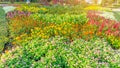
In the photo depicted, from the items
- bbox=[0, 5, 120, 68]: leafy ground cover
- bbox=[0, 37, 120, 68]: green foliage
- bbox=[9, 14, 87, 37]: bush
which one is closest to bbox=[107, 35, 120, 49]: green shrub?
bbox=[0, 5, 120, 68]: leafy ground cover

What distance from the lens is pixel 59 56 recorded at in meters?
5.62

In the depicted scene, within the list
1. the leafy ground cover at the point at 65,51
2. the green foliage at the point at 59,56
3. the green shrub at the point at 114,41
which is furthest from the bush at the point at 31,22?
the green foliage at the point at 59,56

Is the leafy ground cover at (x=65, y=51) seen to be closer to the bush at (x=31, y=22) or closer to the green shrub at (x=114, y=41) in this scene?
the green shrub at (x=114, y=41)

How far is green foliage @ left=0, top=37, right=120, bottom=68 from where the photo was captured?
17.0 ft

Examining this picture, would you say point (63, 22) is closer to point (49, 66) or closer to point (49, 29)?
point (49, 29)

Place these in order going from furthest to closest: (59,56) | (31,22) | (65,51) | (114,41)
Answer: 1. (31,22)
2. (114,41)
3. (65,51)
4. (59,56)

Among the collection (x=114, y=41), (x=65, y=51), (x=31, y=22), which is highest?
(x=65, y=51)

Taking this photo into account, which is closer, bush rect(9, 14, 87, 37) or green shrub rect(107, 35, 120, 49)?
green shrub rect(107, 35, 120, 49)

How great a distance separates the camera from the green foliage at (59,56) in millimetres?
5184

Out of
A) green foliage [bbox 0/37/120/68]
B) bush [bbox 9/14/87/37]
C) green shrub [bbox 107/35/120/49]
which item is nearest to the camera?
green foliage [bbox 0/37/120/68]

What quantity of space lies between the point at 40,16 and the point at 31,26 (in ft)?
4.94

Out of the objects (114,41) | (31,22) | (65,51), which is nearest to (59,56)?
(65,51)

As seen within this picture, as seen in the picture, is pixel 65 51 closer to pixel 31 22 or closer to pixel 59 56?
pixel 59 56

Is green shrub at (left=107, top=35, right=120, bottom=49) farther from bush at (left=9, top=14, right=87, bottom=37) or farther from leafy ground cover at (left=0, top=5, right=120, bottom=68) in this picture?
bush at (left=9, top=14, right=87, bottom=37)
